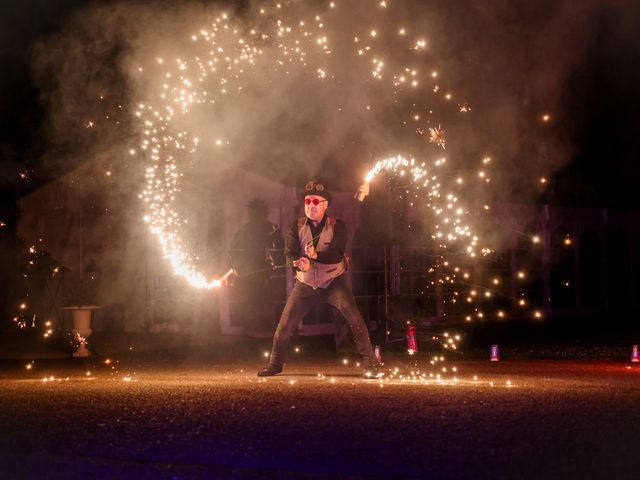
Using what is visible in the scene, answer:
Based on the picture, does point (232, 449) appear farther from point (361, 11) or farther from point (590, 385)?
point (361, 11)

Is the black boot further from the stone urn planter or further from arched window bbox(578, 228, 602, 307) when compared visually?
arched window bbox(578, 228, 602, 307)

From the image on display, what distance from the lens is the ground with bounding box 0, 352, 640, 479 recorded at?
558cm

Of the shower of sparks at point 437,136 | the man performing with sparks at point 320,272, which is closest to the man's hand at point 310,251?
the man performing with sparks at point 320,272

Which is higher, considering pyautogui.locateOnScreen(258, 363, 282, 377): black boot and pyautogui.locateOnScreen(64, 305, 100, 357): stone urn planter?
pyautogui.locateOnScreen(64, 305, 100, 357): stone urn planter

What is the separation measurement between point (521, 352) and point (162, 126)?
25.5ft

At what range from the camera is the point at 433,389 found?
8.70m

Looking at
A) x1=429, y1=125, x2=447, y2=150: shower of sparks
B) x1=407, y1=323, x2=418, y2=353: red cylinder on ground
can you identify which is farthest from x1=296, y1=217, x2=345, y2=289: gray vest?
x1=429, y1=125, x2=447, y2=150: shower of sparks

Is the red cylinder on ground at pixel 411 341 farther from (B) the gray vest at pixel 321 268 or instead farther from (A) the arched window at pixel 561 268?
(A) the arched window at pixel 561 268

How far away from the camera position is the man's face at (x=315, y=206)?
34.2ft

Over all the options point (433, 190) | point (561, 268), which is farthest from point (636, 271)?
point (433, 190)

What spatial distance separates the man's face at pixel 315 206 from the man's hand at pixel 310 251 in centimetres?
34

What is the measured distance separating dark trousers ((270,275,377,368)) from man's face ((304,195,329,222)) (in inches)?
31.0

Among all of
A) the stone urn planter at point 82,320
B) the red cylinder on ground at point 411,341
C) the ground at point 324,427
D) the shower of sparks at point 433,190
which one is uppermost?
the shower of sparks at point 433,190

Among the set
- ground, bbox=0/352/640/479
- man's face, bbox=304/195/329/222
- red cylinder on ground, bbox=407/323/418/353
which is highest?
man's face, bbox=304/195/329/222
